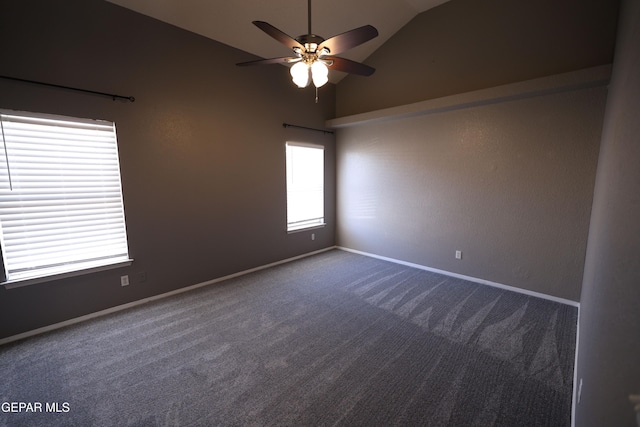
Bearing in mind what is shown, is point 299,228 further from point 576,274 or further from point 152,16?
point 576,274

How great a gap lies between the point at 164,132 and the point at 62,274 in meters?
1.77

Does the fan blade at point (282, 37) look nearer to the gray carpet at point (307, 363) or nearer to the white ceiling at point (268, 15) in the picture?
the white ceiling at point (268, 15)

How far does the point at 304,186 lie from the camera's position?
15.6 feet

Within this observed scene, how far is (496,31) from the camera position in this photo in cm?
324

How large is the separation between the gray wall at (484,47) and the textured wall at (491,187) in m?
0.36

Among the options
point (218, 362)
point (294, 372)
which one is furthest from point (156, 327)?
point (294, 372)

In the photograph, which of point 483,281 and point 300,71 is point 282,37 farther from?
point 483,281

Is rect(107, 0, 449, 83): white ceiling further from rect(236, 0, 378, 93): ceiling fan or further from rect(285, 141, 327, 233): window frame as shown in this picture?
rect(236, 0, 378, 93): ceiling fan

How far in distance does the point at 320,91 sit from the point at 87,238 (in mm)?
4026

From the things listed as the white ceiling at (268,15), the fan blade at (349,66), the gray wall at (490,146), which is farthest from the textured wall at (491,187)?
the fan blade at (349,66)

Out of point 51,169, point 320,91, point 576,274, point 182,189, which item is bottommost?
point 576,274

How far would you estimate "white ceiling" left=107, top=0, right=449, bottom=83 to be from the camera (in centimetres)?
290

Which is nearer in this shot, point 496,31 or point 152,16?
point 152,16

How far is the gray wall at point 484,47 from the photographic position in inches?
108
